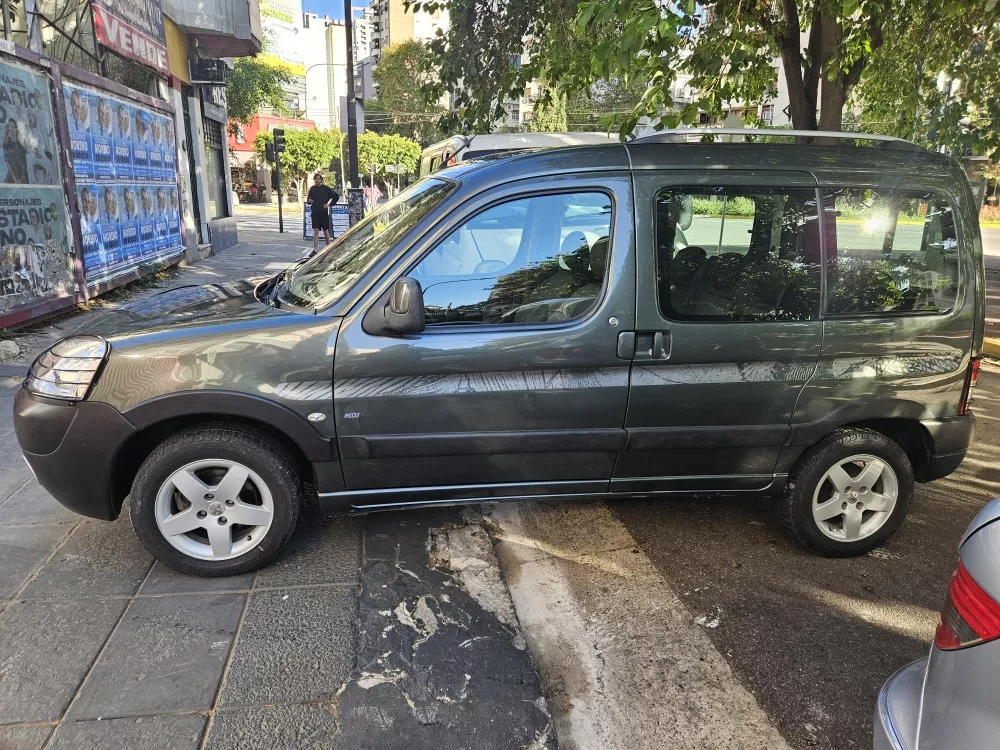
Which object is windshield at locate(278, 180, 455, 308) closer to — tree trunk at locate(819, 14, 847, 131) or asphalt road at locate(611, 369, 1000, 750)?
asphalt road at locate(611, 369, 1000, 750)

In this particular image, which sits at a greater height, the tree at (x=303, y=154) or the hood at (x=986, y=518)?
the tree at (x=303, y=154)

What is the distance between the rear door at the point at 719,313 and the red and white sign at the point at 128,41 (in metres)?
10.0

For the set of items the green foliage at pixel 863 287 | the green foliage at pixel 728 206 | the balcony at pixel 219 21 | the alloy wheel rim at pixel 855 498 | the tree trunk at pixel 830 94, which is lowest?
the alloy wheel rim at pixel 855 498

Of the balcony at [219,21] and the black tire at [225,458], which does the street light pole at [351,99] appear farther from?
the black tire at [225,458]

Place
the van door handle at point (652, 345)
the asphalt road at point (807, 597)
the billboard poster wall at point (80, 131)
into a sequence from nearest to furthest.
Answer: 1. the asphalt road at point (807, 597)
2. the van door handle at point (652, 345)
3. the billboard poster wall at point (80, 131)

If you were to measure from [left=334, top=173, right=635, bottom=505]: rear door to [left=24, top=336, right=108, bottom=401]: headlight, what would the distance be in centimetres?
105

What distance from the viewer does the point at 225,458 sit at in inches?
124

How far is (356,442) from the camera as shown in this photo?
3.20 metres

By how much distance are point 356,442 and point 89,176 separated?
842 cm

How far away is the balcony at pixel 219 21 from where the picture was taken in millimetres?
13664

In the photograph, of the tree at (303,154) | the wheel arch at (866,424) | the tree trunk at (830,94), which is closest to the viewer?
the wheel arch at (866,424)

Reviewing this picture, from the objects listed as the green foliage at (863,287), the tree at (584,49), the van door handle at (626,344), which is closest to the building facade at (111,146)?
the tree at (584,49)

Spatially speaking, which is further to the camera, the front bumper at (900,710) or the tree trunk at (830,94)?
the tree trunk at (830,94)

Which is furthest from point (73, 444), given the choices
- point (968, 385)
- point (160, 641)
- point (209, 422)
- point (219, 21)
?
point (219, 21)
